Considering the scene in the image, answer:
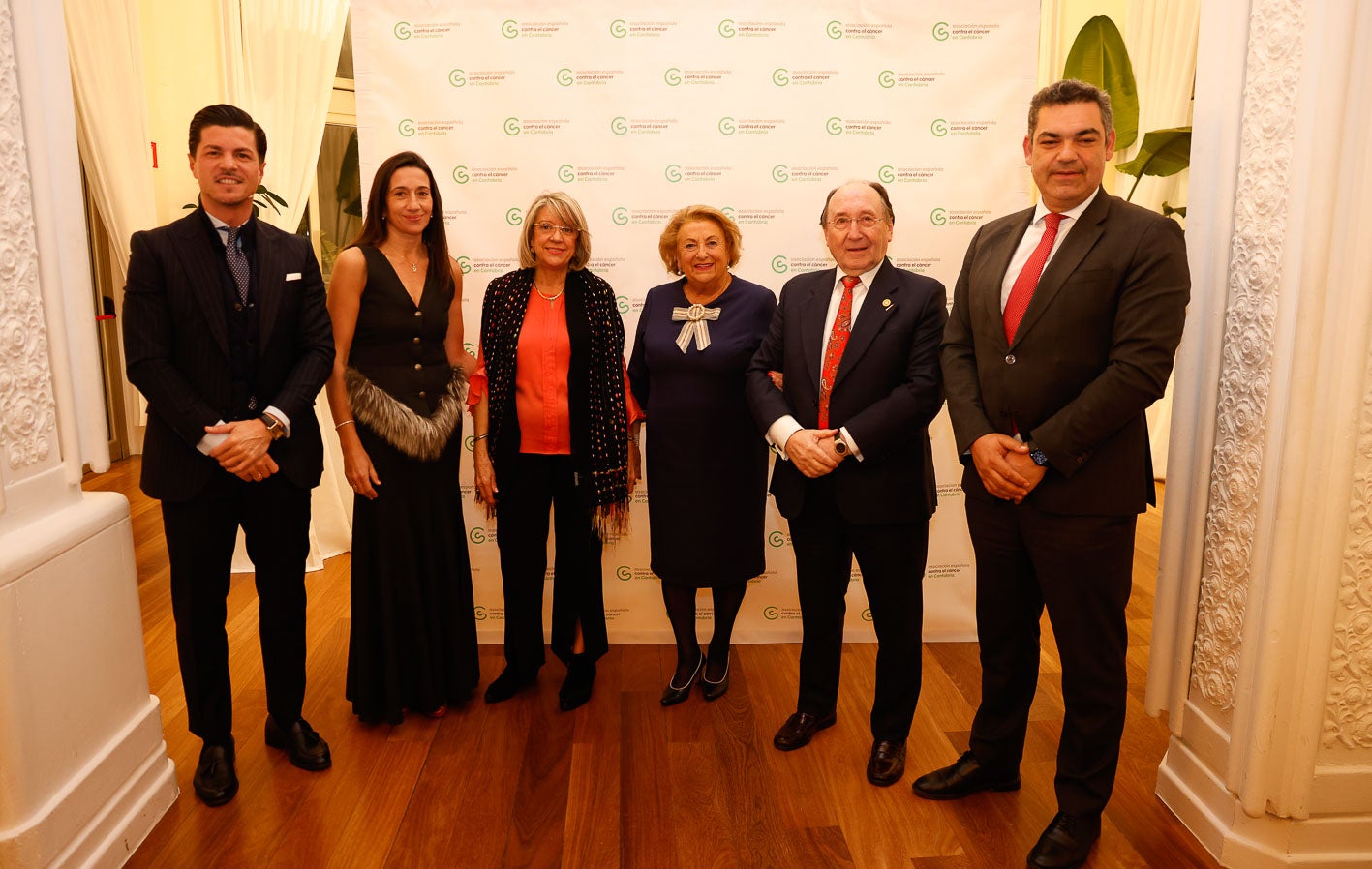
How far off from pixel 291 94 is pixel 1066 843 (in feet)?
16.2

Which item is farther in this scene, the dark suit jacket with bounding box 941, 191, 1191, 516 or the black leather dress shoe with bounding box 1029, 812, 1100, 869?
the black leather dress shoe with bounding box 1029, 812, 1100, 869

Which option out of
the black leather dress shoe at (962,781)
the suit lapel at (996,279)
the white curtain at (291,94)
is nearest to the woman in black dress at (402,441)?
the black leather dress shoe at (962,781)

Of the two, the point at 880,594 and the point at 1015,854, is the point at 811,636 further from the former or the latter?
the point at 1015,854

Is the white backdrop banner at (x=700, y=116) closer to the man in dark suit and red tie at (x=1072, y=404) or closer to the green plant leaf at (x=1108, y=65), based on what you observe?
the green plant leaf at (x=1108, y=65)

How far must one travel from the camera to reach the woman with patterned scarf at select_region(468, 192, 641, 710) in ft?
9.47

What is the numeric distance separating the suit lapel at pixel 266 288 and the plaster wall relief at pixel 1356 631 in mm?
2698

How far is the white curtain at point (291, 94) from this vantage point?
4691mm

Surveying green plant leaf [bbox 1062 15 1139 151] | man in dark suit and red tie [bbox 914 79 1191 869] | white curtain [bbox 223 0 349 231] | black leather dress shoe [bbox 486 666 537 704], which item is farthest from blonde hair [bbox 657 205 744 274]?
white curtain [bbox 223 0 349 231]

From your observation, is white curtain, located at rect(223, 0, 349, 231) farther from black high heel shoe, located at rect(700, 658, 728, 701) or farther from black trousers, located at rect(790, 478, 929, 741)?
black trousers, located at rect(790, 478, 929, 741)

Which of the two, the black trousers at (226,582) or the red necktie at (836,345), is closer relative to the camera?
the black trousers at (226,582)

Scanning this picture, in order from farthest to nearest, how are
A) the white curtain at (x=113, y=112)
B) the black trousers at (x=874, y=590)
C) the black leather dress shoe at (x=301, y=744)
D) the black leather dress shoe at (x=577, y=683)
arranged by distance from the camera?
1. the white curtain at (x=113, y=112)
2. the black leather dress shoe at (x=577, y=683)
3. the black leather dress shoe at (x=301, y=744)
4. the black trousers at (x=874, y=590)

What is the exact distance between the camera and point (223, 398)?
92.5 inches

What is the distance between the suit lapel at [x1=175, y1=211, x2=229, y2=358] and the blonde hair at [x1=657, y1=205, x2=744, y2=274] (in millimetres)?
1350

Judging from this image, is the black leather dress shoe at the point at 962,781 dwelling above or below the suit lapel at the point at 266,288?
below
